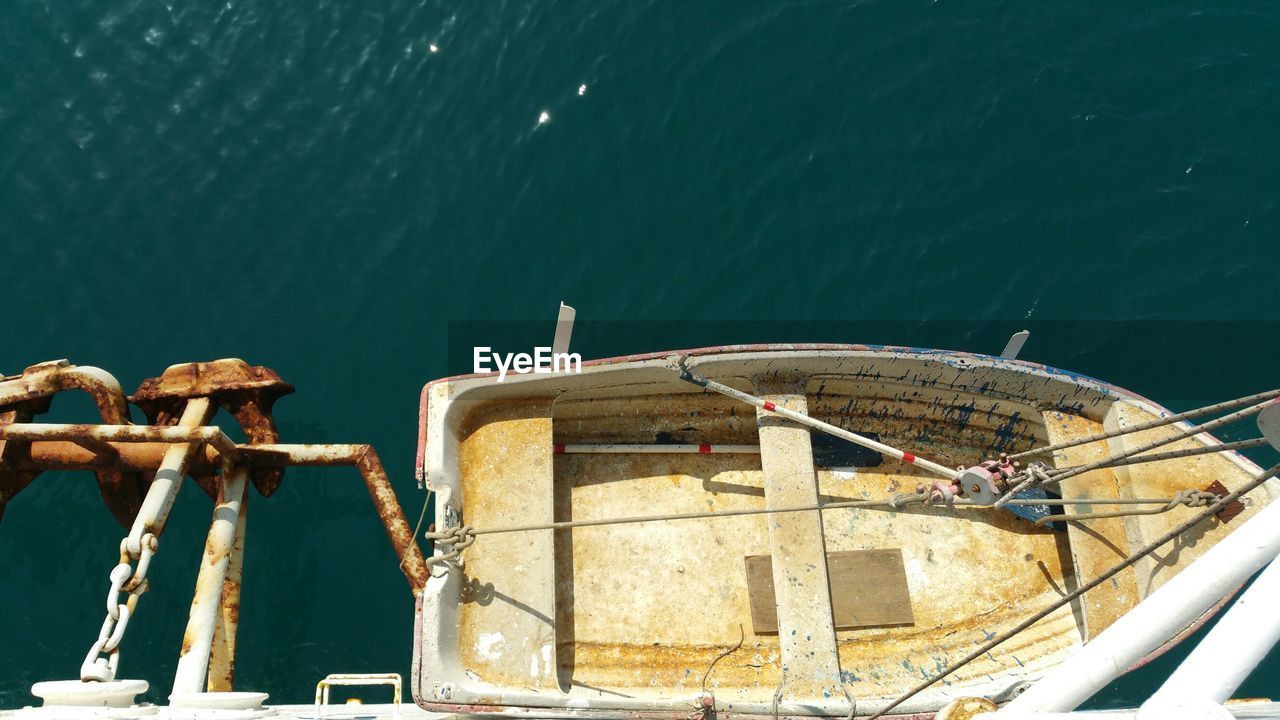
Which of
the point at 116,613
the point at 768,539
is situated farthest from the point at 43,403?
the point at 768,539

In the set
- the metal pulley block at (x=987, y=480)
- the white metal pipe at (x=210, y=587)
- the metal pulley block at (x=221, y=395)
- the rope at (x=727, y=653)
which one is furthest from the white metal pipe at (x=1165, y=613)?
the metal pulley block at (x=221, y=395)

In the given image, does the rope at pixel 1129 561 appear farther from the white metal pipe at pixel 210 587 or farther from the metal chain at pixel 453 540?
the white metal pipe at pixel 210 587

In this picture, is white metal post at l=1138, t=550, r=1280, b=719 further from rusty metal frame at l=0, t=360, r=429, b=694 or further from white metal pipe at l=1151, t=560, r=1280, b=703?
rusty metal frame at l=0, t=360, r=429, b=694

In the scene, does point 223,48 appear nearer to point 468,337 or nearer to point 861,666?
point 468,337

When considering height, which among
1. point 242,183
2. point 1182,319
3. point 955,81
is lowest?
point 1182,319

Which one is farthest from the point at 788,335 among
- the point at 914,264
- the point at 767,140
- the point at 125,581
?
the point at 125,581

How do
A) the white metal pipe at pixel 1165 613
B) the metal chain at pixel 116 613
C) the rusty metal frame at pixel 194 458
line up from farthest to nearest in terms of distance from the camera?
the rusty metal frame at pixel 194 458, the metal chain at pixel 116 613, the white metal pipe at pixel 1165 613
